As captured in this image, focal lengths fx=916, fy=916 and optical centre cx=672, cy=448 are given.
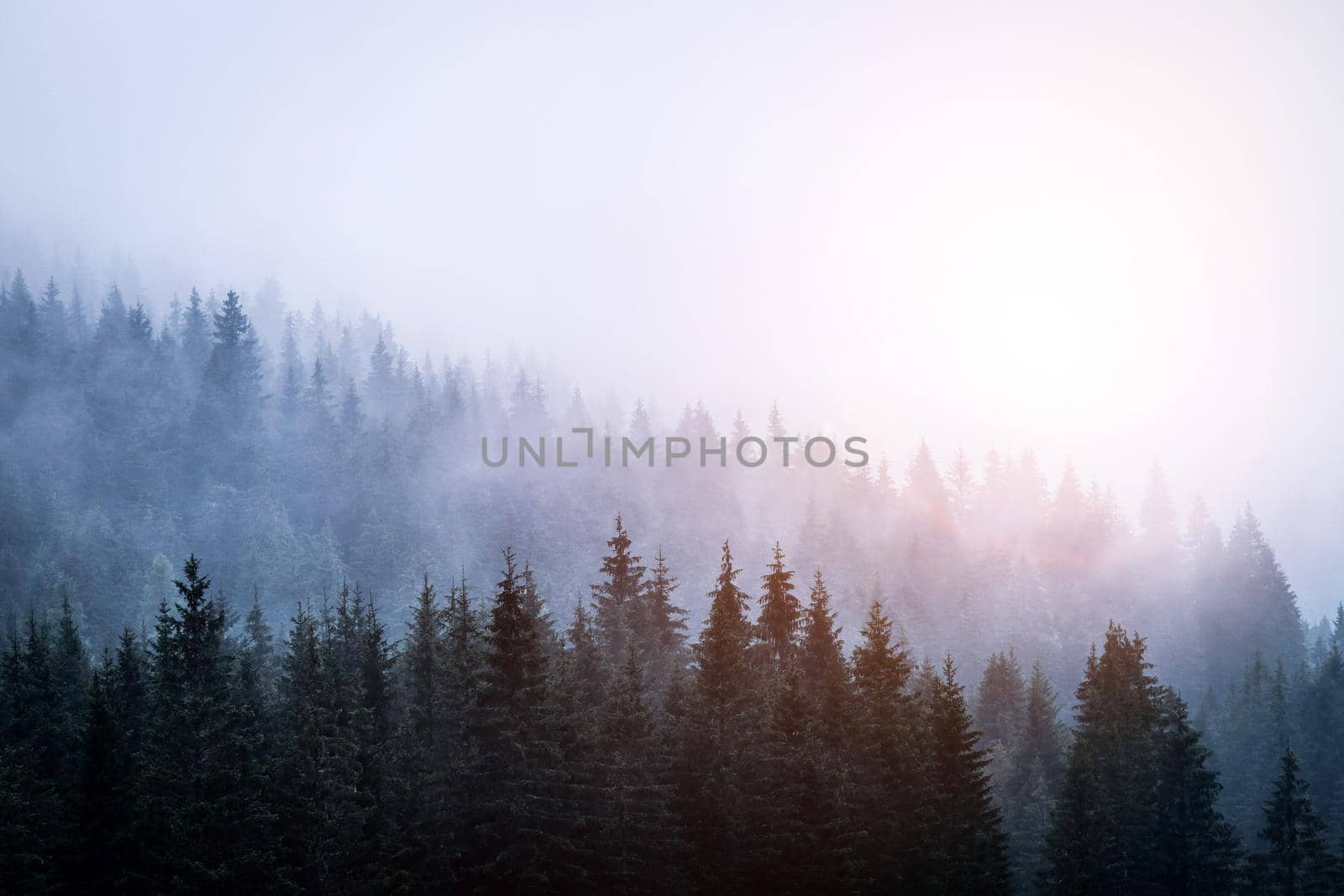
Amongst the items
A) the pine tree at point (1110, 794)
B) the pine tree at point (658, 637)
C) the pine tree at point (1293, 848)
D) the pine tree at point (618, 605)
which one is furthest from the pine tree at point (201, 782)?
the pine tree at point (1293, 848)

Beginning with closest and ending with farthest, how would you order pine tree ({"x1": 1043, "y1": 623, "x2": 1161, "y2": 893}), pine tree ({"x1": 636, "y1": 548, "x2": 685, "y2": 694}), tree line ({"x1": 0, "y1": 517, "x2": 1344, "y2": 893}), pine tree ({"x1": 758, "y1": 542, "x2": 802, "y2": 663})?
tree line ({"x1": 0, "y1": 517, "x2": 1344, "y2": 893}), pine tree ({"x1": 1043, "y1": 623, "x2": 1161, "y2": 893}), pine tree ({"x1": 758, "y1": 542, "x2": 802, "y2": 663}), pine tree ({"x1": 636, "y1": 548, "x2": 685, "y2": 694})

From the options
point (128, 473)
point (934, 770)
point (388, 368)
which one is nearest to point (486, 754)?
point (934, 770)

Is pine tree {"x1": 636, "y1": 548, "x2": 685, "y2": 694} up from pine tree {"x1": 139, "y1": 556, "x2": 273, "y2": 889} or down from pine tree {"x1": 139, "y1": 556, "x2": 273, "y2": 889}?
up

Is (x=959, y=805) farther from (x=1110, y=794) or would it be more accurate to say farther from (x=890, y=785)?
(x=1110, y=794)

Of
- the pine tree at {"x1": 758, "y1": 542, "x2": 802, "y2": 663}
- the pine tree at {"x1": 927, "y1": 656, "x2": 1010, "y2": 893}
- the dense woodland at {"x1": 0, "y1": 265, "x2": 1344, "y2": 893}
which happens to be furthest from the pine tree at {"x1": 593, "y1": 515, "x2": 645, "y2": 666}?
the pine tree at {"x1": 927, "y1": 656, "x2": 1010, "y2": 893}

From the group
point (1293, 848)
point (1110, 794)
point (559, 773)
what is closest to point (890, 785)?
point (1110, 794)

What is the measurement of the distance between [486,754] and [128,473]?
94.7m

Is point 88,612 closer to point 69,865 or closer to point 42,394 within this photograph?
point 42,394

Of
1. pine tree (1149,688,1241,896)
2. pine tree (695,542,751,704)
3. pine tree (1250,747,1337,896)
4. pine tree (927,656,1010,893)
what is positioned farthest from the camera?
pine tree (1250,747,1337,896)

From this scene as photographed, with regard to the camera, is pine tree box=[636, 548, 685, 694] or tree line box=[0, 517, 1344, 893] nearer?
tree line box=[0, 517, 1344, 893]

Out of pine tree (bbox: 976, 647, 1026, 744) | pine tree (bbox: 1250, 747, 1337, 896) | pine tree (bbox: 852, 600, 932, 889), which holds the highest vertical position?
pine tree (bbox: 976, 647, 1026, 744)

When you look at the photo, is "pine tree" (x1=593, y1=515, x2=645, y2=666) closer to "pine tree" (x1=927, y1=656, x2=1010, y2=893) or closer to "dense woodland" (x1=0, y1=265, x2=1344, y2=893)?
"dense woodland" (x1=0, y1=265, x2=1344, y2=893)

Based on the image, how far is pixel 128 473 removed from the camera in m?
106

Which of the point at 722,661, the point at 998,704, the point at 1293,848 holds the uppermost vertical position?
the point at 722,661
